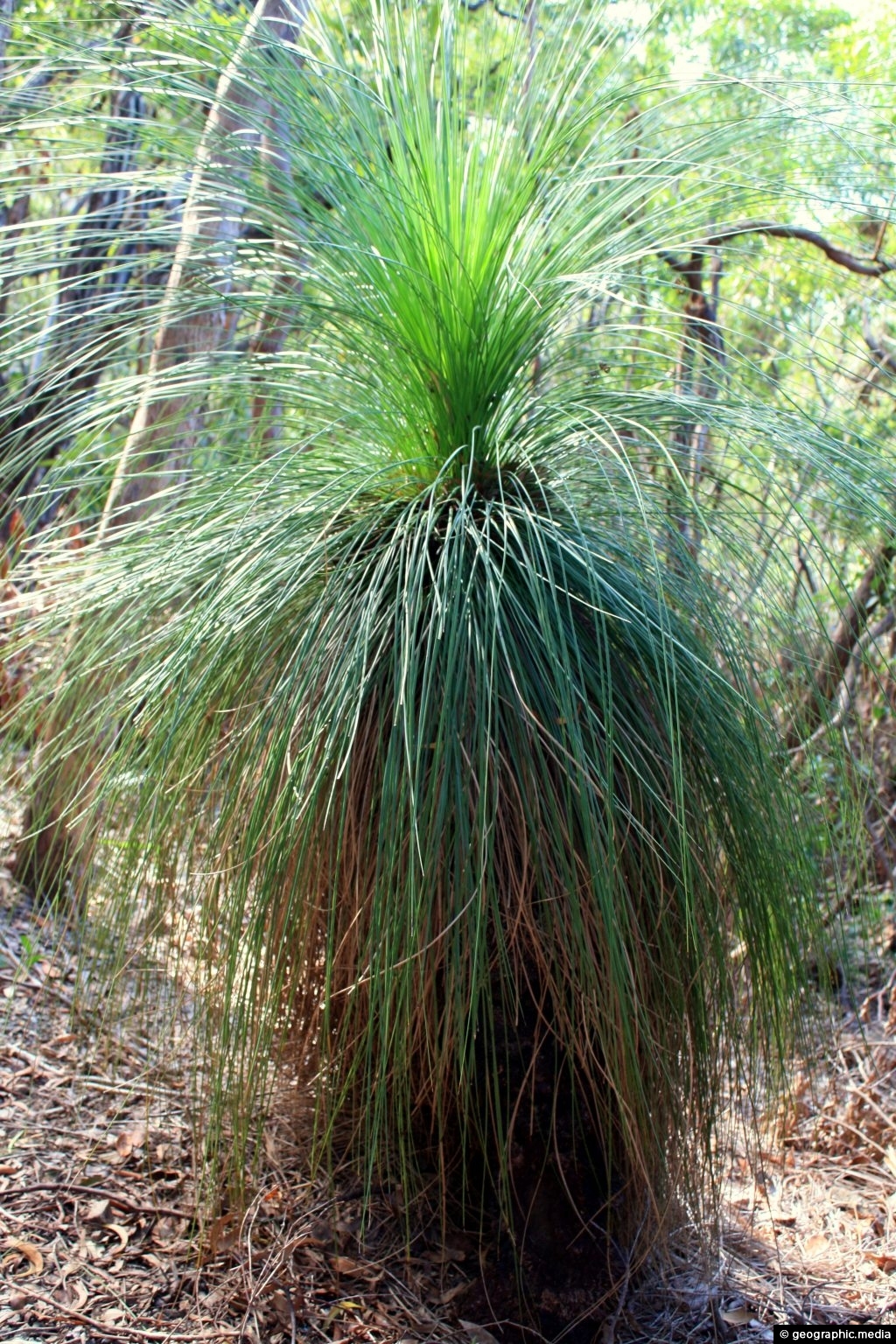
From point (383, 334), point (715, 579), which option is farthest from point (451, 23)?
point (715, 579)

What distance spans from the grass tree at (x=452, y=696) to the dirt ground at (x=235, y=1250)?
0.12 metres

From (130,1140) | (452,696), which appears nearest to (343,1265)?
(130,1140)

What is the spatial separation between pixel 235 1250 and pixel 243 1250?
0.8 inches

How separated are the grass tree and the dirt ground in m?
0.12

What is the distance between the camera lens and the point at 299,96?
140 centimetres

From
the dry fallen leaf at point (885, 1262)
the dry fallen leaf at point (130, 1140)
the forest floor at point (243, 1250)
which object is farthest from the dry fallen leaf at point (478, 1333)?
the dry fallen leaf at point (885, 1262)

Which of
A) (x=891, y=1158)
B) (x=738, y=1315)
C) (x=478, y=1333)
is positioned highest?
(x=478, y=1333)

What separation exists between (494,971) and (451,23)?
140 centimetres

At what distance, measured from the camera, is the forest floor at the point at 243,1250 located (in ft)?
4.32

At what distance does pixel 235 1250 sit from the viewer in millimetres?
1373

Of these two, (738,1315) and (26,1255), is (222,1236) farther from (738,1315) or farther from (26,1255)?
(738,1315)

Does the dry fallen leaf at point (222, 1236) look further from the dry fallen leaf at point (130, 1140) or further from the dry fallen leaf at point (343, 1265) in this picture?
the dry fallen leaf at point (130, 1140)

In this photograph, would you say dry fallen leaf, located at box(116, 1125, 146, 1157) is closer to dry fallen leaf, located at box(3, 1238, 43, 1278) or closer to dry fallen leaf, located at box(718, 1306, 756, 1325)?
dry fallen leaf, located at box(3, 1238, 43, 1278)

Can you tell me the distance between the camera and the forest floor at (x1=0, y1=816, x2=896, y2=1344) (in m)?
1.32
